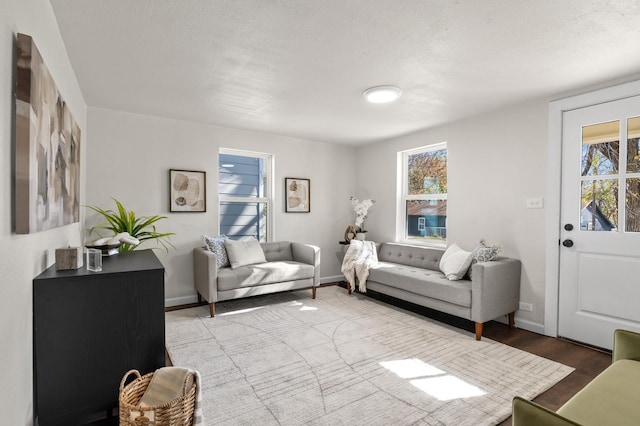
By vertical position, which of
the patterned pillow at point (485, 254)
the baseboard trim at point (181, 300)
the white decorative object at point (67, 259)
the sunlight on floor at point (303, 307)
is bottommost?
the sunlight on floor at point (303, 307)

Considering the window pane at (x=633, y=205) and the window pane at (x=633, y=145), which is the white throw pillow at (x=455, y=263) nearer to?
the window pane at (x=633, y=205)

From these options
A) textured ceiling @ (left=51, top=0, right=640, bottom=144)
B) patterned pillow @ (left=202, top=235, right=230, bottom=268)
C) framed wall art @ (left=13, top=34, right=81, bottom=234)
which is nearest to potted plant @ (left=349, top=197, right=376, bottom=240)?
textured ceiling @ (left=51, top=0, right=640, bottom=144)

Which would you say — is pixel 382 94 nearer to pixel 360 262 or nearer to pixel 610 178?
pixel 610 178

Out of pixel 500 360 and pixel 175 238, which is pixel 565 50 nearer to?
pixel 500 360

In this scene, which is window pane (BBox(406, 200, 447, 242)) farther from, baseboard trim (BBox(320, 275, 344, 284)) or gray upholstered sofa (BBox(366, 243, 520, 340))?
baseboard trim (BBox(320, 275, 344, 284))

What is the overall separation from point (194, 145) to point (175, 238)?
121 centimetres

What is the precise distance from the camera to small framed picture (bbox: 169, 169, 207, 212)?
13.3 feet

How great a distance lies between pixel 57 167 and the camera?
6.04 ft

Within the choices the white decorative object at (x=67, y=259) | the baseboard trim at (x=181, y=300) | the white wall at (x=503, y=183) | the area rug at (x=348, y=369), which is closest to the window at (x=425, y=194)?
the white wall at (x=503, y=183)

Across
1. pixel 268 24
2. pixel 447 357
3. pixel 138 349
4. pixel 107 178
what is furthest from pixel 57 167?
pixel 447 357

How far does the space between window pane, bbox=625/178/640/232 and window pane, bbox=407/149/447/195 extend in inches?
74.4

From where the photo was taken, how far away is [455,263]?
11.5ft

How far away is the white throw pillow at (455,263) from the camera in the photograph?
342cm

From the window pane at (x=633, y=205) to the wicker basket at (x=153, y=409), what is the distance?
3450 mm
